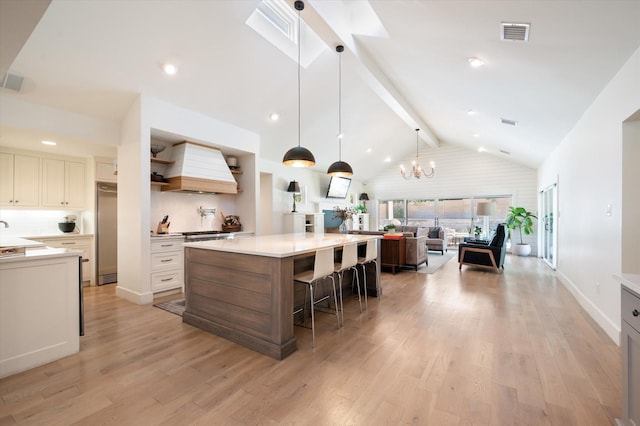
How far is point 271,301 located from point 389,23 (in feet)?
10.4

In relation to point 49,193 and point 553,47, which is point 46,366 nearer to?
point 49,193

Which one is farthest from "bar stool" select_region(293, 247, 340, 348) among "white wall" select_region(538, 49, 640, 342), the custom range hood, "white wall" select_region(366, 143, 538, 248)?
"white wall" select_region(366, 143, 538, 248)

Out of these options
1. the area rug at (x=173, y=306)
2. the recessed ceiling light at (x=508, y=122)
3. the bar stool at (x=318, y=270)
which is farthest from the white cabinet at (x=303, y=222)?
the recessed ceiling light at (x=508, y=122)

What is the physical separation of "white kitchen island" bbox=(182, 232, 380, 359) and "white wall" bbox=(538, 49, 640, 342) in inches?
107

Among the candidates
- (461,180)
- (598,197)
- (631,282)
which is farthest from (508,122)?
(461,180)

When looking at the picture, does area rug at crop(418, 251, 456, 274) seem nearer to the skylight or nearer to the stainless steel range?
the stainless steel range

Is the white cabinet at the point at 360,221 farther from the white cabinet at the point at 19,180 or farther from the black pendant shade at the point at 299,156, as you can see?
the white cabinet at the point at 19,180

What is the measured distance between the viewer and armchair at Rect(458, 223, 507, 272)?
589cm

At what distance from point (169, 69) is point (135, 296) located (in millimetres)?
3132

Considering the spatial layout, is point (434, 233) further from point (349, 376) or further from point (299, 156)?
point (349, 376)

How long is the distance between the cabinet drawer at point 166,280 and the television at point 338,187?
5.68 meters

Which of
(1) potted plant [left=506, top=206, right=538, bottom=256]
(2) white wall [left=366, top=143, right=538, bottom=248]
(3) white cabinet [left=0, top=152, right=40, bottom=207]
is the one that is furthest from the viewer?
(2) white wall [left=366, top=143, right=538, bottom=248]

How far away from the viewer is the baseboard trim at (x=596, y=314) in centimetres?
271

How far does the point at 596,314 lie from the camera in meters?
3.21
